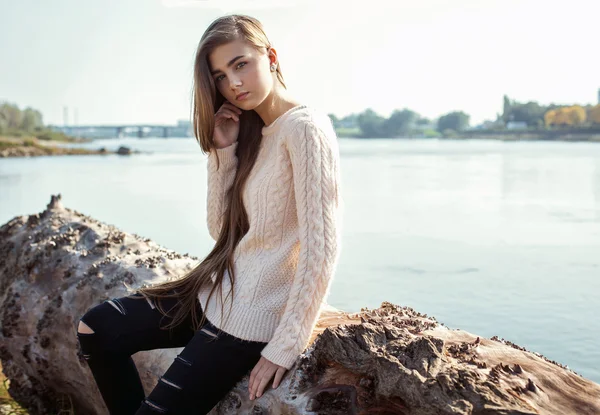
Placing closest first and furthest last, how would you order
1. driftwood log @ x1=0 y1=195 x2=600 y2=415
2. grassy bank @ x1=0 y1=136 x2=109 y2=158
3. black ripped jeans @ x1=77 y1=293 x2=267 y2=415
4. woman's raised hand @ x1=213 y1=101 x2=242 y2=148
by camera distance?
1. driftwood log @ x1=0 y1=195 x2=600 y2=415
2. black ripped jeans @ x1=77 y1=293 x2=267 y2=415
3. woman's raised hand @ x1=213 y1=101 x2=242 y2=148
4. grassy bank @ x1=0 y1=136 x2=109 y2=158

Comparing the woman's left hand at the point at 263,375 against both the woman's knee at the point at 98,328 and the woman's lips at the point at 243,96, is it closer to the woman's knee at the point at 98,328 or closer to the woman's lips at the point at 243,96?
the woman's knee at the point at 98,328

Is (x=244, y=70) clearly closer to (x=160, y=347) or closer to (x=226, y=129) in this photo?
(x=226, y=129)

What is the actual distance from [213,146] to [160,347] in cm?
76

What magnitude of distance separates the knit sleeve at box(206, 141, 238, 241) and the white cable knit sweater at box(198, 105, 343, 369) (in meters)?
0.22

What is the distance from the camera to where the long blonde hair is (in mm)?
2256

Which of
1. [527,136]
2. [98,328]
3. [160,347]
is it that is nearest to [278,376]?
[160,347]

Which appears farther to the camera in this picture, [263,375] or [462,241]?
[462,241]

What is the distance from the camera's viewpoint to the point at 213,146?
8.30 ft

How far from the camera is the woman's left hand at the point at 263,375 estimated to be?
6.66 feet

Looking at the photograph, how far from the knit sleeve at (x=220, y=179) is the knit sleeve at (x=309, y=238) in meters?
0.46

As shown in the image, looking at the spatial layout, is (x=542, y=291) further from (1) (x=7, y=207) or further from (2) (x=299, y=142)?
(1) (x=7, y=207)

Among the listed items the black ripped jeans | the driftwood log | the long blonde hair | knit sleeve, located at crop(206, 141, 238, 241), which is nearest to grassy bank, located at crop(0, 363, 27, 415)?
the driftwood log

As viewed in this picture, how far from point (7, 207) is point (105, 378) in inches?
348

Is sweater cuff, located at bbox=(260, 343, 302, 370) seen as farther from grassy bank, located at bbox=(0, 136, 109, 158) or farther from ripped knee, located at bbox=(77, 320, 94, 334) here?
grassy bank, located at bbox=(0, 136, 109, 158)
